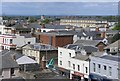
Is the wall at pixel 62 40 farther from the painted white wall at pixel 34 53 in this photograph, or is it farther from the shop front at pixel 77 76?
the shop front at pixel 77 76

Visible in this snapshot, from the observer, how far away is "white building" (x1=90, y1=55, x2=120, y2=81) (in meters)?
15.8

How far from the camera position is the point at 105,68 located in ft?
55.8

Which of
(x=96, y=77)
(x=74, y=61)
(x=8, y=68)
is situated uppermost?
(x=8, y=68)

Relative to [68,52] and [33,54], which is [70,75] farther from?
[33,54]

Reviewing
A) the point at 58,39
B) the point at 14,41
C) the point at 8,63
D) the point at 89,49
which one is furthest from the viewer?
the point at 14,41

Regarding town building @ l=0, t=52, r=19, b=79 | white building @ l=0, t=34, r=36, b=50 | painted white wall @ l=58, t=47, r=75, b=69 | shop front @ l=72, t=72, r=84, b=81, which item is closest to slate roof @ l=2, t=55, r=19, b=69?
town building @ l=0, t=52, r=19, b=79

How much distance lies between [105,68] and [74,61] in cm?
389

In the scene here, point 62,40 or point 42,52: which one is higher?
point 62,40

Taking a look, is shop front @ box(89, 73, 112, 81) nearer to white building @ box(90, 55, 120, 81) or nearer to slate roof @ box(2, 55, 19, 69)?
white building @ box(90, 55, 120, 81)

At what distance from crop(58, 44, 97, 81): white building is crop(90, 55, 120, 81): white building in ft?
2.47

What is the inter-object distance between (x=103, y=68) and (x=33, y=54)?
8572 mm

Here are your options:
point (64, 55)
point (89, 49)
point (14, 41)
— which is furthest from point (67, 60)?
point (14, 41)

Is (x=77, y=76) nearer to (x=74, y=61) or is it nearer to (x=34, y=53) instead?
(x=74, y=61)

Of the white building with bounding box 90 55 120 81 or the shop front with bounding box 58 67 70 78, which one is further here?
the shop front with bounding box 58 67 70 78
